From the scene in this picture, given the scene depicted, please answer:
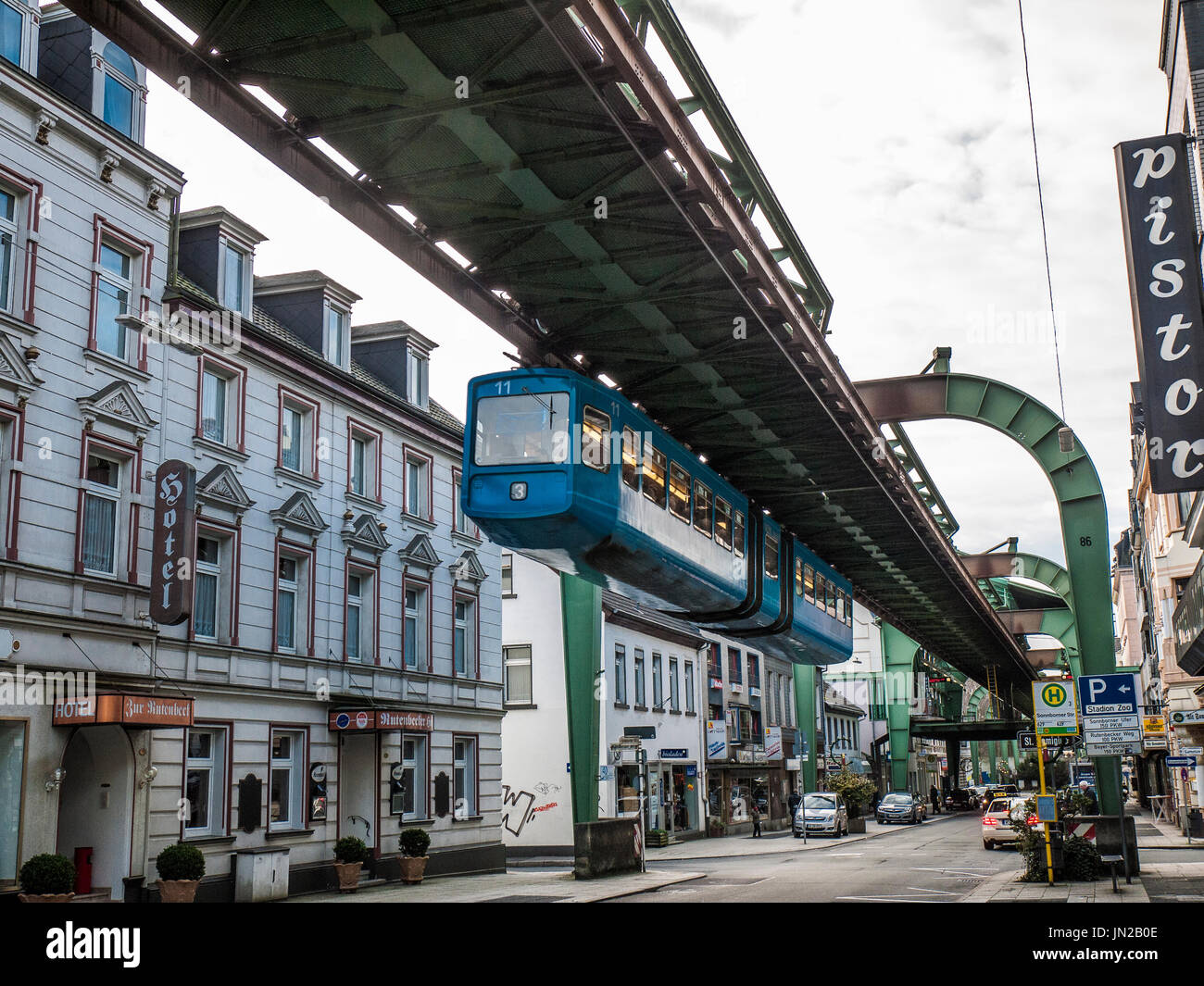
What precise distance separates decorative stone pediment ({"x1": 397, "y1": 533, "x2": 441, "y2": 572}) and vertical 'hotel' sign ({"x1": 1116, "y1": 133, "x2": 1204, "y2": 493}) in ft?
55.7

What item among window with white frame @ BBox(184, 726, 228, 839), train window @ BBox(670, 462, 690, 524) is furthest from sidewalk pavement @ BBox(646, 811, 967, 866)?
train window @ BBox(670, 462, 690, 524)

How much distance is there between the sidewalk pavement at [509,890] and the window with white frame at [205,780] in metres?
1.98

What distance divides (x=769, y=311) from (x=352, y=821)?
15126 mm

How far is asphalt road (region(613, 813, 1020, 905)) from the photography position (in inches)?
803

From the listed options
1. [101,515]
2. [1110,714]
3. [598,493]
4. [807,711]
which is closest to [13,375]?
[101,515]

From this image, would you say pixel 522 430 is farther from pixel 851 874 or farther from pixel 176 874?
pixel 851 874

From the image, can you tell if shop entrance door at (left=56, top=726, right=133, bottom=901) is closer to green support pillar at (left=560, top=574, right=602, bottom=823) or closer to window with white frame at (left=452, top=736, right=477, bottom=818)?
green support pillar at (left=560, top=574, right=602, bottom=823)

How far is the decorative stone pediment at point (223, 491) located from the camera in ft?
Result: 70.8

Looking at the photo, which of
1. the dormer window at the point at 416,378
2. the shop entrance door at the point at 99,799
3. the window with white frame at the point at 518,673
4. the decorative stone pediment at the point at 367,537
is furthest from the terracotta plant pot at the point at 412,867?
the window with white frame at the point at 518,673

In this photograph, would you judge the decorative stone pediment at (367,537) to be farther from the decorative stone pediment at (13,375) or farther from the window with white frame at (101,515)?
the decorative stone pediment at (13,375)

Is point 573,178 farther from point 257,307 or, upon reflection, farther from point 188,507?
point 257,307

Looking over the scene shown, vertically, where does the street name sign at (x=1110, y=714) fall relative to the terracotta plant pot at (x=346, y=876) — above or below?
above

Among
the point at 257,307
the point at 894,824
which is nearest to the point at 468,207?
the point at 257,307
